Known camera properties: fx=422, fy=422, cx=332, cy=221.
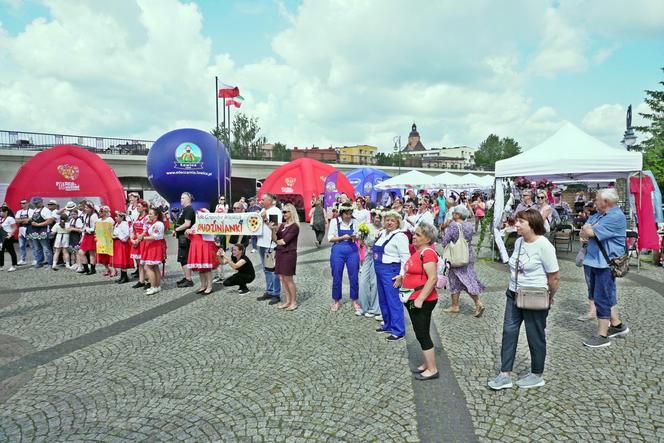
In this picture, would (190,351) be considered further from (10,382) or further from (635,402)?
(635,402)

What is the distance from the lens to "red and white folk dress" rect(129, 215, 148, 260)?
7871 mm

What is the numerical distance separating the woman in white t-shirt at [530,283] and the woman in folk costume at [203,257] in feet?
17.6

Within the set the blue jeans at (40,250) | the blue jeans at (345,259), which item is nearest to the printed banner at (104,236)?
the blue jeans at (40,250)

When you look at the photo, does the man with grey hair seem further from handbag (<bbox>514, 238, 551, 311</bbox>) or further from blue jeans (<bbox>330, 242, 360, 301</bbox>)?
blue jeans (<bbox>330, 242, 360, 301</bbox>)

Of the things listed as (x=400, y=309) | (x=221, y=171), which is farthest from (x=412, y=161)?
(x=400, y=309)

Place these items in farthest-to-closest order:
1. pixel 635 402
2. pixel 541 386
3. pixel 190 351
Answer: pixel 190 351 < pixel 541 386 < pixel 635 402

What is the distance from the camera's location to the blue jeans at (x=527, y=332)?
366 centimetres

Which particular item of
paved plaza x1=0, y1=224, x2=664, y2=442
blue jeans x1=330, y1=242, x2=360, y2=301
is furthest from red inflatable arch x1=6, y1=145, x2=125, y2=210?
blue jeans x1=330, y1=242, x2=360, y2=301

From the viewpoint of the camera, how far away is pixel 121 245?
8.73 meters

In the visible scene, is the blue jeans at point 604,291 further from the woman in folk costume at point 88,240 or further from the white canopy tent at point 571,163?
the woman in folk costume at point 88,240

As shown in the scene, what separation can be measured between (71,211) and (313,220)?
6.63m

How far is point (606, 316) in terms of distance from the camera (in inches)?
194

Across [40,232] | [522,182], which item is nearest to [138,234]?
[40,232]

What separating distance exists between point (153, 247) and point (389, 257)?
469cm
